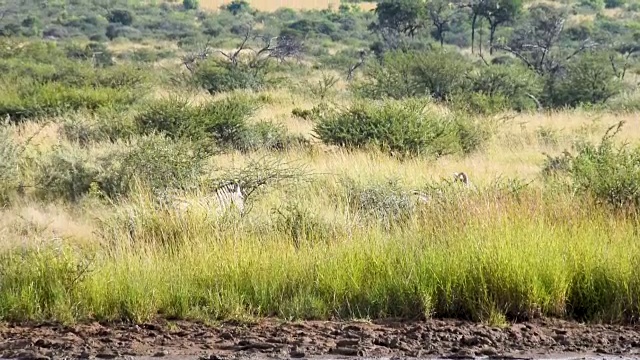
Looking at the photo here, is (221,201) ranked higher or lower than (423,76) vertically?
higher

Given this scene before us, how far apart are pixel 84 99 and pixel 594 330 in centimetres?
1565

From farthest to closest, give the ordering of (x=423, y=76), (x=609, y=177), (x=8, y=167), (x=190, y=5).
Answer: (x=190, y=5), (x=423, y=76), (x=8, y=167), (x=609, y=177)

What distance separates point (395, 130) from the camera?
1432 cm

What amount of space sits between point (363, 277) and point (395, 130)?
8.09 m

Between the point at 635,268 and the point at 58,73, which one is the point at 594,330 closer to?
the point at 635,268

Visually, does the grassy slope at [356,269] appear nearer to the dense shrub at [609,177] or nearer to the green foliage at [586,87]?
the dense shrub at [609,177]

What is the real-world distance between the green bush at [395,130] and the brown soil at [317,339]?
7.92 m

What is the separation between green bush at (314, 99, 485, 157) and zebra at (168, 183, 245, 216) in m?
4.28

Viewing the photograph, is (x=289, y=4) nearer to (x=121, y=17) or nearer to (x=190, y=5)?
(x=190, y=5)

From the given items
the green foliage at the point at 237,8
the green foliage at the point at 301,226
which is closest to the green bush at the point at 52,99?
the green foliage at the point at 301,226

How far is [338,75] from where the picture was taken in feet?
126

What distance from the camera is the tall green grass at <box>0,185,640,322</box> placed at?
6102 mm

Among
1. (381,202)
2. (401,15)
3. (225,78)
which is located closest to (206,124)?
(381,202)

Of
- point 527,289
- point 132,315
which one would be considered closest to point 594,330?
point 527,289
